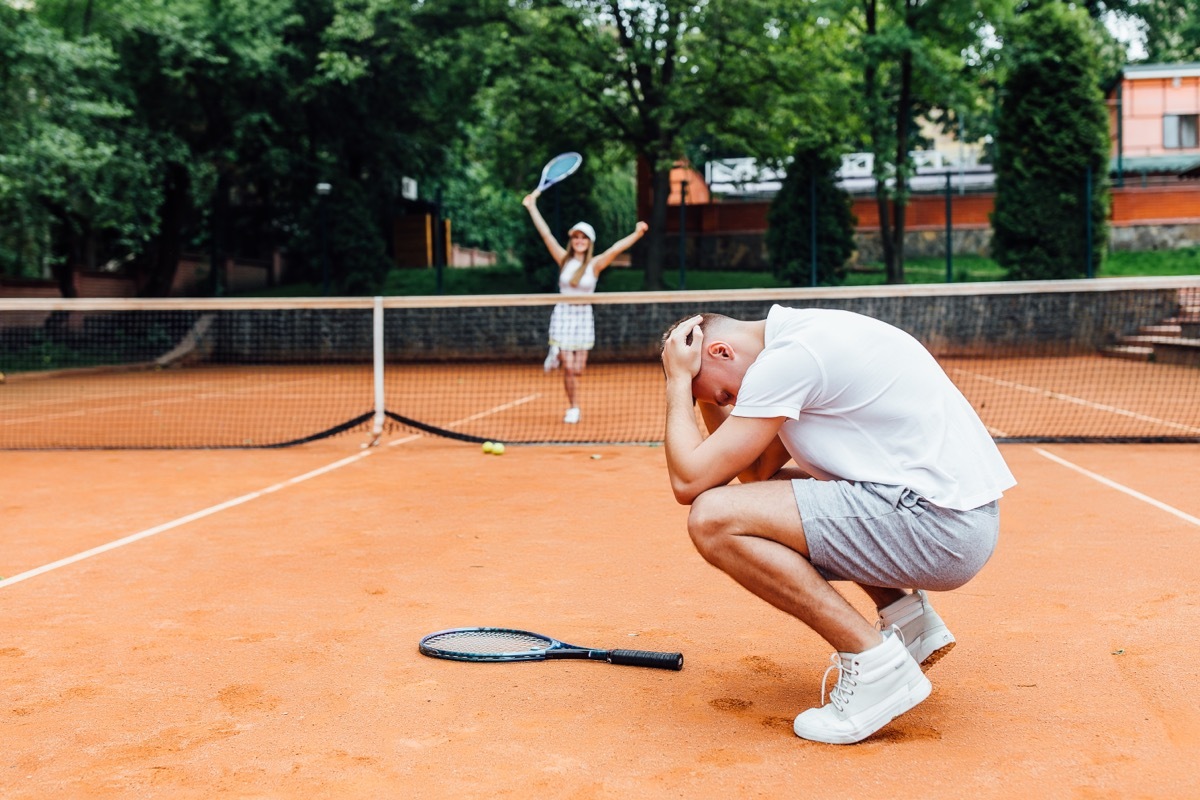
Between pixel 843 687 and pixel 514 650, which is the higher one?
pixel 843 687

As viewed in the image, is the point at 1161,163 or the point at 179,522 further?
the point at 1161,163

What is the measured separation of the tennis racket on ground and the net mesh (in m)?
5.23

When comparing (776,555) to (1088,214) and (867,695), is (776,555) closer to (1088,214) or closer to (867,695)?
(867,695)

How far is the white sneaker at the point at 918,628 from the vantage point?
3355 mm

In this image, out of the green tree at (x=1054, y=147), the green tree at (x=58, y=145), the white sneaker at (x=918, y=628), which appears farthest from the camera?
the green tree at (x=1054, y=147)

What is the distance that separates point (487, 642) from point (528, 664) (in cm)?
22

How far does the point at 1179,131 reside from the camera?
107 feet

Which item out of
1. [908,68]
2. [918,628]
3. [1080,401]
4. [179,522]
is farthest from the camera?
[908,68]

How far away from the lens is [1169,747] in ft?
9.74

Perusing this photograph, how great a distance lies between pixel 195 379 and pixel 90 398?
11.1 ft

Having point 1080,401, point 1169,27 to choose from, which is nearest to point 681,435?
point 1080,401

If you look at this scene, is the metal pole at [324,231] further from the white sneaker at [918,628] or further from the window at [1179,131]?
the window at [1179,131]

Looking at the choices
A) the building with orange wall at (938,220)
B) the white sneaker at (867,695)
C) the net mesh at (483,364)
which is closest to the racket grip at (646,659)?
A: the white sneaker at (867,695)

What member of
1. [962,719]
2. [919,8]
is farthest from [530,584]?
[919,8]
